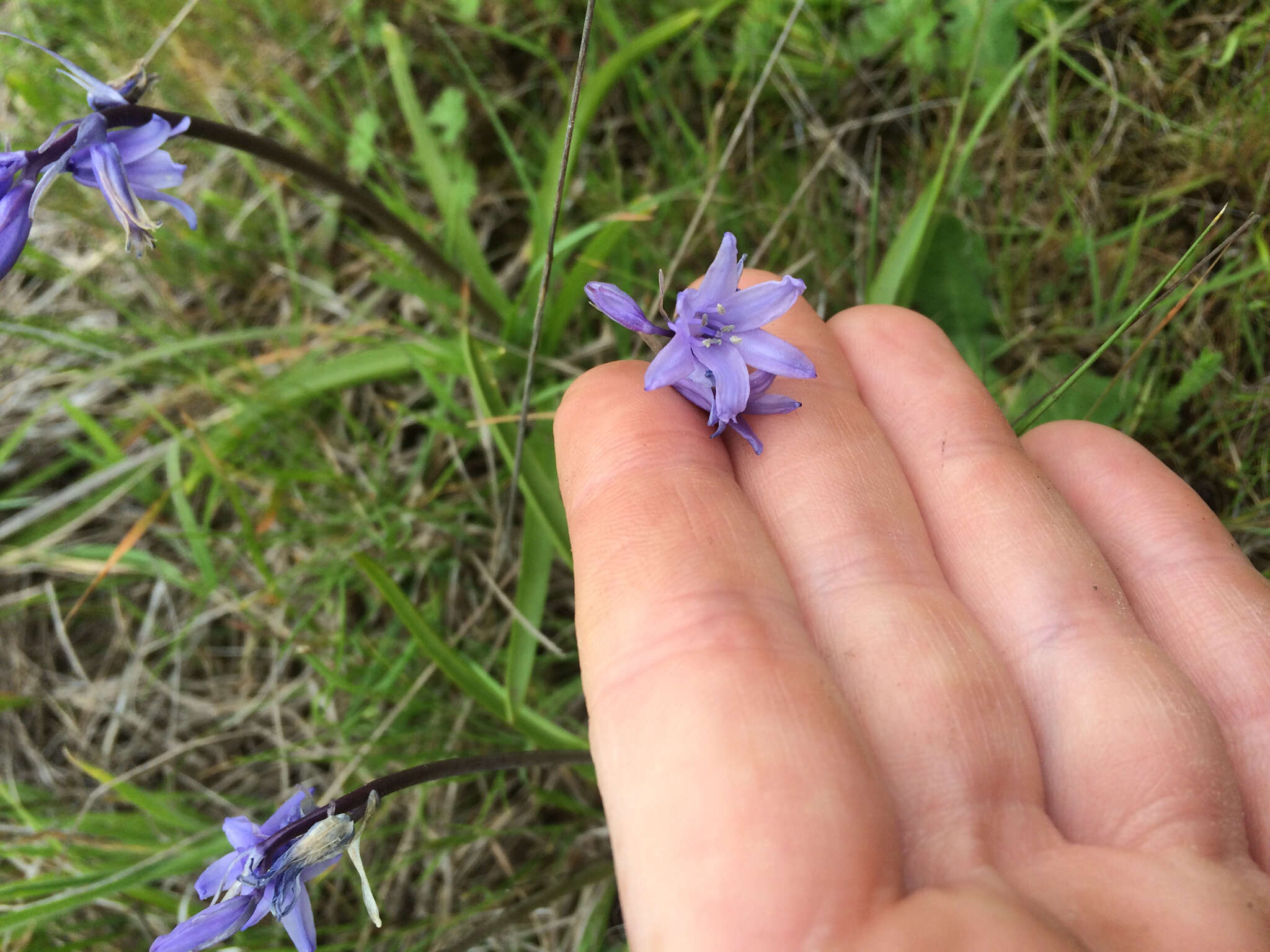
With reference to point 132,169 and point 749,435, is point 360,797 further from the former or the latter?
point 132,169

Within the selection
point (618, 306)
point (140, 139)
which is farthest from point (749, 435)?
point (140, 139)

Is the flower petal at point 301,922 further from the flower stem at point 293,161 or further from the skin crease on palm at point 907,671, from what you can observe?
the flower stem at point 293,161

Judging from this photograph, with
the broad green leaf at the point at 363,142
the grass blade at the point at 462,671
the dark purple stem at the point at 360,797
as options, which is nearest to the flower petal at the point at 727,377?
the dark purple stem at the point at 360,797

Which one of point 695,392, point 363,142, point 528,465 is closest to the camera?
point 695,392

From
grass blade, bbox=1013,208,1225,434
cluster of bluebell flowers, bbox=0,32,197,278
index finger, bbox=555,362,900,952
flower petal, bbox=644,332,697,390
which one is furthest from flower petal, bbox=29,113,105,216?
grass blade, bbox=1013,208,1225,434

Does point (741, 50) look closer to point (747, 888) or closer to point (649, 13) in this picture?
point (649, 13)

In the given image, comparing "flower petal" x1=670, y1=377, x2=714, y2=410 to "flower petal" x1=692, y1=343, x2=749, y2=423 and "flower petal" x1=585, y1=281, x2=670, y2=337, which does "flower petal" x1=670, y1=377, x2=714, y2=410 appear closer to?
"flower petal" x1=692, y1=343, x2=749, y2=423

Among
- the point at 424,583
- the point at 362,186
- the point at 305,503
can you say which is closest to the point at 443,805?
the point at 424,583
